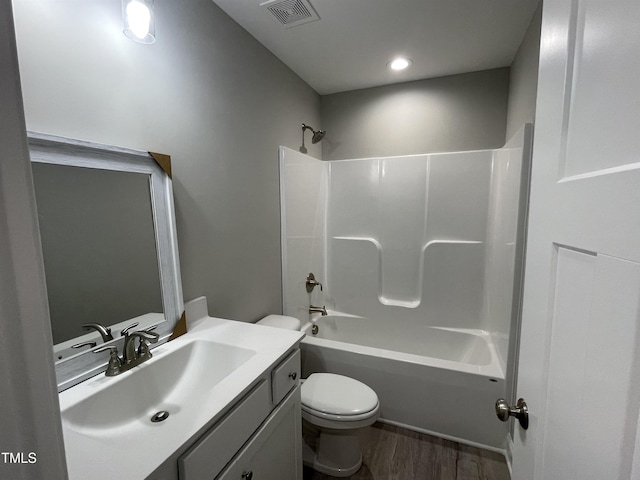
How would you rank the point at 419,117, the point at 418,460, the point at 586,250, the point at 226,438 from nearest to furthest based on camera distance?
the point at 586,250 → the point at 226,438 → the point at 418,460 → the point at 419,117

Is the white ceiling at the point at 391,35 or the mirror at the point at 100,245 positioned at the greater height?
the white ceiling at the point at 391,35

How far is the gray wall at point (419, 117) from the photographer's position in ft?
7.59

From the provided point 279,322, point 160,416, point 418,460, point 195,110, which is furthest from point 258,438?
point 195,110

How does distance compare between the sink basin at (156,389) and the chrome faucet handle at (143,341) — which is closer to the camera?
the sink basin at (156,389)

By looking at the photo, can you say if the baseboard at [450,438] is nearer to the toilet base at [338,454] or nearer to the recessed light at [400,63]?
the toilet base at [338,454]

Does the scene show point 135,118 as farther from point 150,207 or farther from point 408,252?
point 408,252

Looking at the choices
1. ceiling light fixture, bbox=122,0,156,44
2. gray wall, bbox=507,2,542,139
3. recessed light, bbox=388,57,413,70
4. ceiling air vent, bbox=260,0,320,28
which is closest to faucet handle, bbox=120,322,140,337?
ceiling light fixture, bbox=122,0,156,44

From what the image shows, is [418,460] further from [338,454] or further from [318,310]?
[318,310]

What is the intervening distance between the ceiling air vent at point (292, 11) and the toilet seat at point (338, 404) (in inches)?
81.7

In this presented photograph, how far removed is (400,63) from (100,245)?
2.22m

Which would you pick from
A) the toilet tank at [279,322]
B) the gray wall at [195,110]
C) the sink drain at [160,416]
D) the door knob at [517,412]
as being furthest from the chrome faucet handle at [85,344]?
the door knob at [517,412]

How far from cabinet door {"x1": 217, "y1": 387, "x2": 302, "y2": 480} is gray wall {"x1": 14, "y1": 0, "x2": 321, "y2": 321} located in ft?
2.14

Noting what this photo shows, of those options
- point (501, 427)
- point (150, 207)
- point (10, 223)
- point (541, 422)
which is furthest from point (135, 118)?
point (501, 427)

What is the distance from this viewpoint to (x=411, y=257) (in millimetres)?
2576
